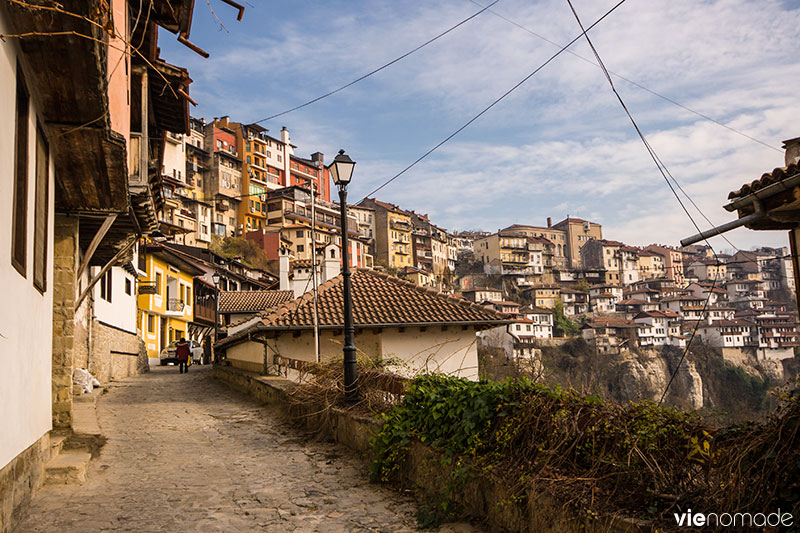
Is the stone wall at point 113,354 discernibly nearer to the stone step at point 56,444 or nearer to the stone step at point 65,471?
the stone step at point 56,444

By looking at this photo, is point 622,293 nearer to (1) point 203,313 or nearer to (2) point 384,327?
(1) point 203,313

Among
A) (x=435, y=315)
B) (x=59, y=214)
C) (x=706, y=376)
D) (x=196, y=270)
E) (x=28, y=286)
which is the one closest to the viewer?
(x=28, y=286)

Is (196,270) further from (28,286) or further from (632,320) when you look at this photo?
(632,320)

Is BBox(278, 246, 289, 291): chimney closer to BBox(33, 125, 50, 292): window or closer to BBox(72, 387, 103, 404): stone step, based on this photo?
BBox(72, 387, 103, 404): stone step

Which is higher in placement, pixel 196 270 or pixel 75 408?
pixel 196 270

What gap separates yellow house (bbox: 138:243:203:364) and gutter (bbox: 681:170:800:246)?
94.1 feet

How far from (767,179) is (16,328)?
8.25 metres

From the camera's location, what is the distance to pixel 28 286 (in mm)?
5871

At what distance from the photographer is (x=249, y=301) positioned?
39.1 metres

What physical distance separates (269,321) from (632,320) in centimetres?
9818

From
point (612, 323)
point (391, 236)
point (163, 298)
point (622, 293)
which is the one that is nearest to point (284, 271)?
point (163, 298)

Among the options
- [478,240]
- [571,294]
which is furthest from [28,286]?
[478,240]

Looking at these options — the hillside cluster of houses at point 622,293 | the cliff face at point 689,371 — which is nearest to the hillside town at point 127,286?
the cliff face at point 689,371

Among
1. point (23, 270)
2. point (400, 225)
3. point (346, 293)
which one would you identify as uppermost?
point (400, 225)
